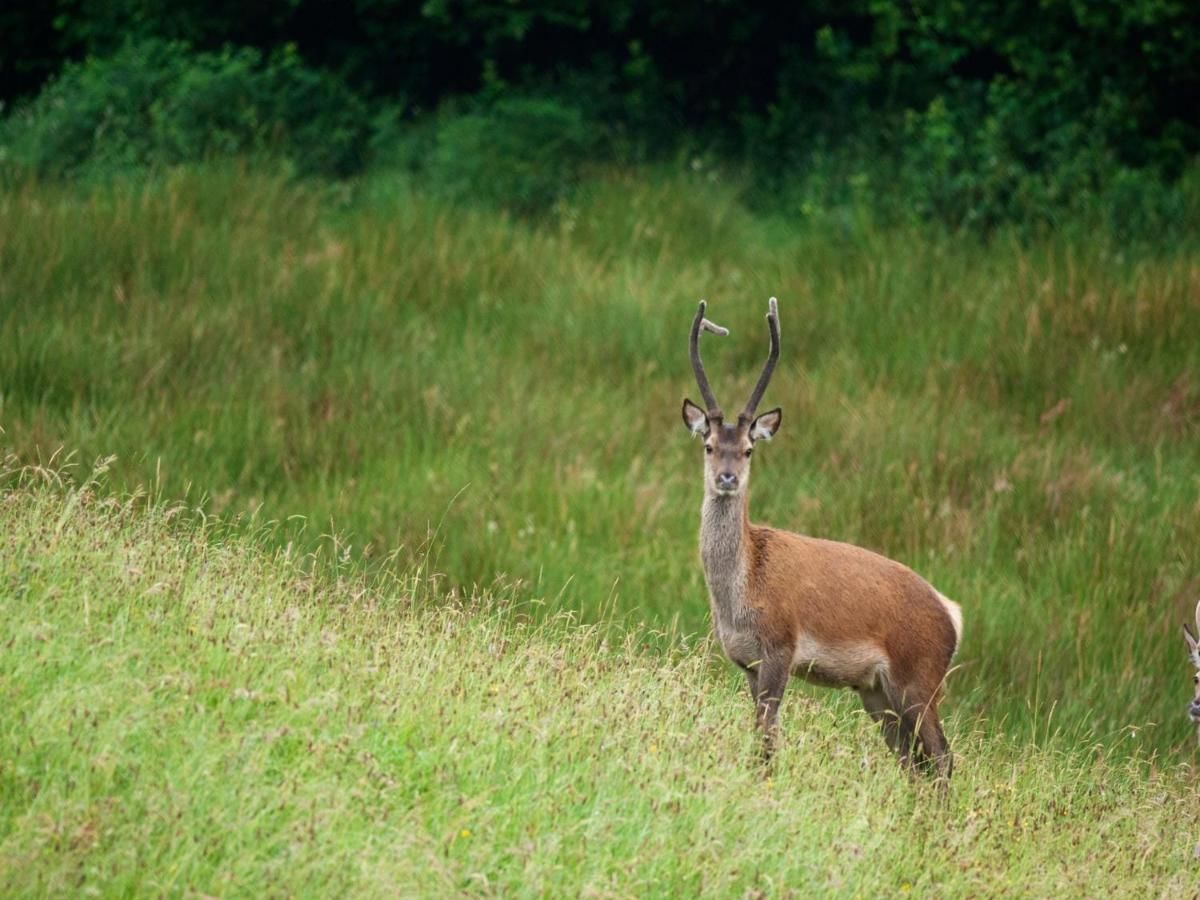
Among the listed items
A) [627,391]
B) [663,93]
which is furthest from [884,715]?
[663,93]

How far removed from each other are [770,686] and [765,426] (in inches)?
49.4

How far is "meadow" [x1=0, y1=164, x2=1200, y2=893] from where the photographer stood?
576 centimetres

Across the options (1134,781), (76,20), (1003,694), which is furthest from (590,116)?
(1134,781)

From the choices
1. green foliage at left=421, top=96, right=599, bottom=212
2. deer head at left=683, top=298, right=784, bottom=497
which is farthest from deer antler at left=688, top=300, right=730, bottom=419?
green foliage at left=421, top=96, right=599, bottom=212

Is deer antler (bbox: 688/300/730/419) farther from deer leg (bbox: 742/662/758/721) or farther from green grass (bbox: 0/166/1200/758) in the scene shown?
green grass (bbox: 0/166/1200/758)

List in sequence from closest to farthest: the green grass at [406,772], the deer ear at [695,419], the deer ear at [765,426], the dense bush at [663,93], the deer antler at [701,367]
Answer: the green grass at [406,772] → the deer antler at [701,367] → the deer ear at [765,426] → the deer ear at [695,419] → the dense bush at [663,93]

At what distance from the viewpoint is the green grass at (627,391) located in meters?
10.3

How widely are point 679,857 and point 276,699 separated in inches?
56.0

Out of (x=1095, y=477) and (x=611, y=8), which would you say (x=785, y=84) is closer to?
(x=611, y=8)

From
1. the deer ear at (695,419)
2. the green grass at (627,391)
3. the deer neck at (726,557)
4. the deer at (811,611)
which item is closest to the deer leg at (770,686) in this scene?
the deer at (811,611)

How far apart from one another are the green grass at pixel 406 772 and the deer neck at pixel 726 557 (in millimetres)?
543

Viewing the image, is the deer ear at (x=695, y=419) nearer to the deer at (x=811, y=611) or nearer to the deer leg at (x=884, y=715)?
the deer at (x=811, y=611)

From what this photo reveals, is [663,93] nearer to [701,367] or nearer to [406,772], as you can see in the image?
[701,367]

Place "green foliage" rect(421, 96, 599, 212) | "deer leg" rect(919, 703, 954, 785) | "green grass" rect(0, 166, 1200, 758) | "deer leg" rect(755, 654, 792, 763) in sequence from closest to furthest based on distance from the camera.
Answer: "deer leg" rect(755, 654, 792, 763)
"deer leg" rect(919, 703, 954, 785)
"green grass" rect(0, 166, 1200, 758)
"green foliage" rect(421, 96, 599, 212)
